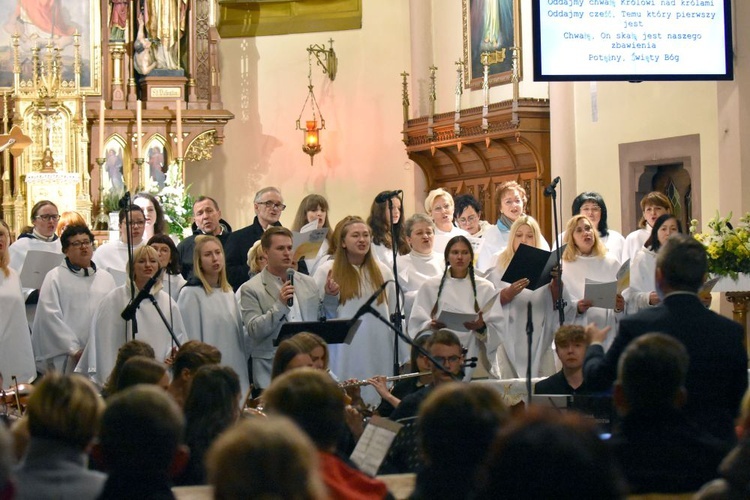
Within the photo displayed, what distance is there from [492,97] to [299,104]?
3076 millimetres

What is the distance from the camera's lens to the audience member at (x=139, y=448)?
2.79 metres

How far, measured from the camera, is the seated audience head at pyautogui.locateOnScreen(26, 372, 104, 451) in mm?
3059

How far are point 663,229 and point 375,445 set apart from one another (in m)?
4.44

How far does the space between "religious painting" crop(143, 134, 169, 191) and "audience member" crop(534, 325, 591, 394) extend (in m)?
8.72

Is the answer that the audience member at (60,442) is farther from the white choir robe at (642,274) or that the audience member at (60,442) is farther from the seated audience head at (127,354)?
the white choir robe at (642,274)

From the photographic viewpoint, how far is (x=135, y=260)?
22.8ft

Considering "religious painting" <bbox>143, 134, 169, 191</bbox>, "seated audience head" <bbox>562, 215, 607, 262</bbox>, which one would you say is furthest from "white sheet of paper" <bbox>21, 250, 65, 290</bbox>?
"religious painting" <bbox>143, 134, 169, 191</bbox>

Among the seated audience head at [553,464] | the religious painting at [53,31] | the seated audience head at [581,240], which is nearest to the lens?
the seated audience head at [553,464]

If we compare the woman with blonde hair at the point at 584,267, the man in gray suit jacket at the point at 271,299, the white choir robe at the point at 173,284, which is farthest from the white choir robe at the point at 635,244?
the white choir robe at the point at 173,284

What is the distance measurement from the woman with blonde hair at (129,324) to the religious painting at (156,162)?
6942 millimetres

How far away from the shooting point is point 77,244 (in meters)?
7.60

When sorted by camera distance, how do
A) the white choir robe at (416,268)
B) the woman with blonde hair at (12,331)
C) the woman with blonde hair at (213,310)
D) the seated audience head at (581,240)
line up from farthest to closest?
1. the white choir robe at (416,268)
2. the seated audience head at (581,240)
3. the woman with blonde hair at (12,331)
4. the woman with blonde hair at (213,310)

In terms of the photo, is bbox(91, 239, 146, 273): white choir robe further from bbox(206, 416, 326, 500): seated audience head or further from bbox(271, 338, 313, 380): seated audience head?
bbox(206, 416, 326, 500): seated audience head

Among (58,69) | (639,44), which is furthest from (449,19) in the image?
(639,44)
